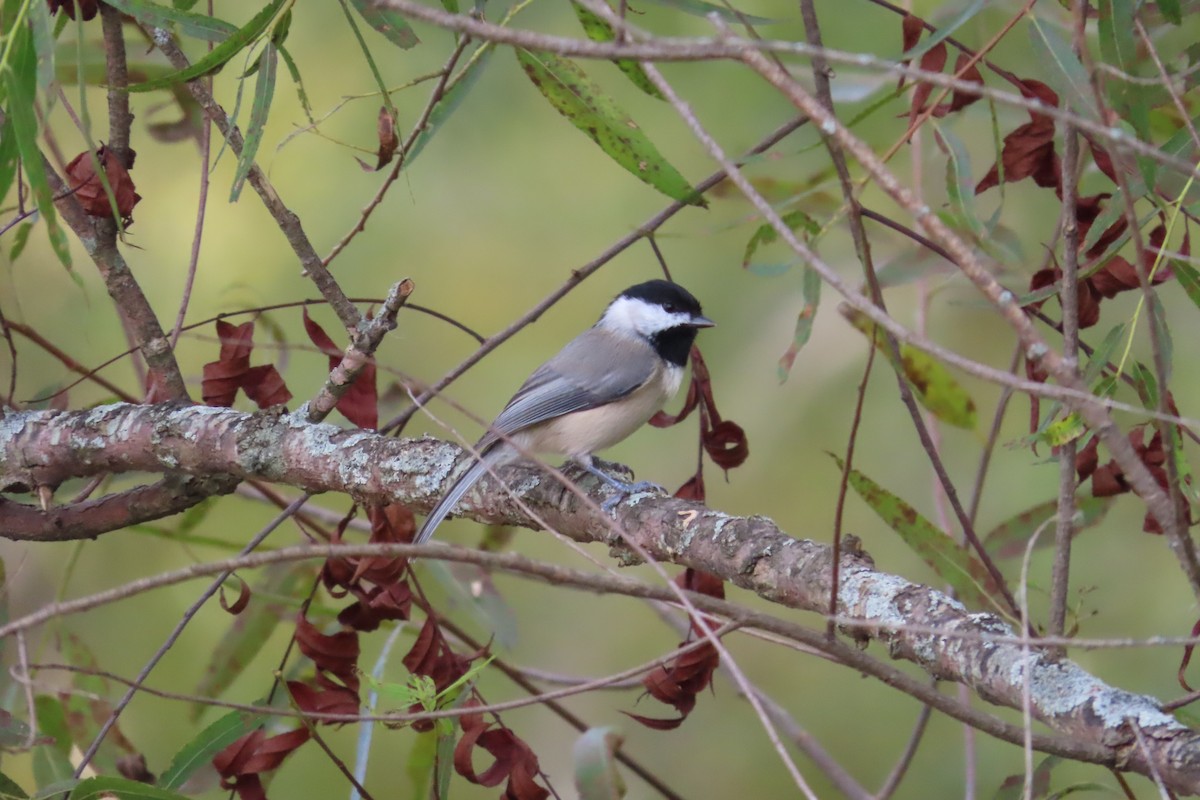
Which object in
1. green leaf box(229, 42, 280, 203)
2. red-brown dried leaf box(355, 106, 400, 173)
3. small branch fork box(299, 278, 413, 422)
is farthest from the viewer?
red-brown dried leaf box(355, 106, 400, 173)

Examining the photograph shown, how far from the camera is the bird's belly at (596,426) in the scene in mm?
3062

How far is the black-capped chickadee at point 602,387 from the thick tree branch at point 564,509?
36 centimetres

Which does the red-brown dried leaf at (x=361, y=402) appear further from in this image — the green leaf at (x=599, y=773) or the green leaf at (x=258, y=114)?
the green leaf at (x=599, y=773)

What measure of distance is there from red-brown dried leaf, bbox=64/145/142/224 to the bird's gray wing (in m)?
1.15

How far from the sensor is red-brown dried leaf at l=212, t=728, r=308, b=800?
1929mm

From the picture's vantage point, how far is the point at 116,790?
181cm

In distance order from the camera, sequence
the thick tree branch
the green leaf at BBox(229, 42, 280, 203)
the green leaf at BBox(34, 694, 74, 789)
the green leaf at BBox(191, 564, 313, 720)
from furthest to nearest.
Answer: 1. the green leaf at BBox(191, 564, 313, 720)
2. the green leaf at BBox(34, 694, 74, 789)
3. the green leaf at BBox(229, 42, 280, 203)
4. the thick tree branch

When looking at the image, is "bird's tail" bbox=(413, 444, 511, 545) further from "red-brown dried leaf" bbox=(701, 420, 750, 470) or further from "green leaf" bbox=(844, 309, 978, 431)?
"green leaf" bbox=(844, 309, 978, 431)

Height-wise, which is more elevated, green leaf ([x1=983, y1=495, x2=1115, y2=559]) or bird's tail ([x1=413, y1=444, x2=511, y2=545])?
bird's tail ([x1=413, y1=444, x2=511, y2=545])

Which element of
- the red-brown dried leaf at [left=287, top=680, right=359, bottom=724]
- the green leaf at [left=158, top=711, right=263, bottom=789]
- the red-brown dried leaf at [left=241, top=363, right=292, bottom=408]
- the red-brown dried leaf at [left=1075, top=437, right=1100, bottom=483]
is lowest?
the green leaf at [left=158, top=711, right=263, bottom=789]

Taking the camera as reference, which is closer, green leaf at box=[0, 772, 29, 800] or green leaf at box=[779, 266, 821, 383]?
green leaf at box=[0, 772, 29, 800]

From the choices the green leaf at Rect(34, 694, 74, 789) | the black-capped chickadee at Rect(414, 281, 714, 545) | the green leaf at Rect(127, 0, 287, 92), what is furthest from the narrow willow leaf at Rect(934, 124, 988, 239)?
the green leaf at Rect(34, 694, 74, 789)

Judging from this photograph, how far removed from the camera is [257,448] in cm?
221

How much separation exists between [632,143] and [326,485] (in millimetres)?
874
